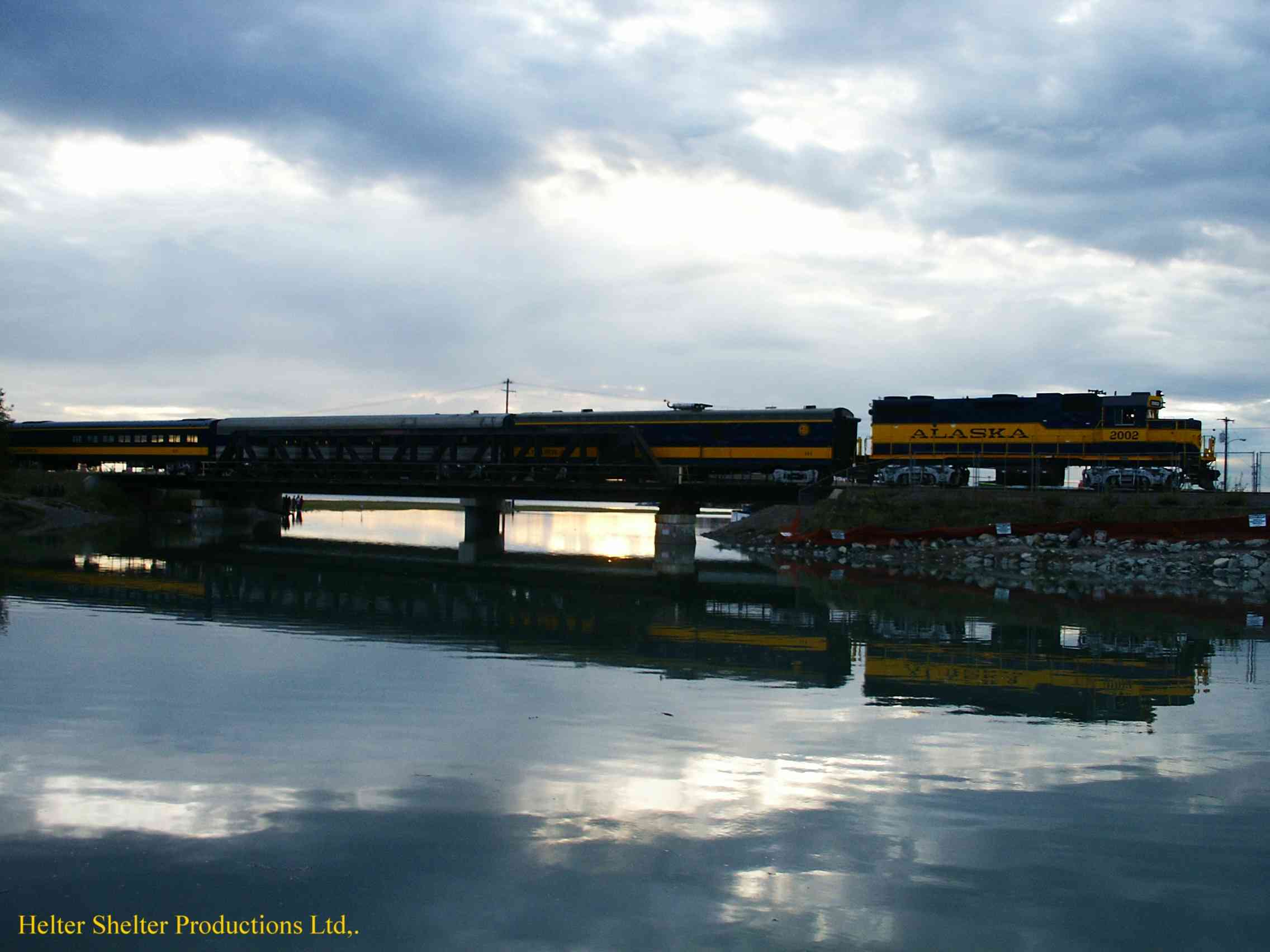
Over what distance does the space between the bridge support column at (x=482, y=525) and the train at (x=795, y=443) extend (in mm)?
2162

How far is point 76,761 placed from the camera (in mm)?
10422

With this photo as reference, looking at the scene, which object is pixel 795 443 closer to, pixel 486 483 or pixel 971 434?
pixel 971 434

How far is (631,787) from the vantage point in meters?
9.90

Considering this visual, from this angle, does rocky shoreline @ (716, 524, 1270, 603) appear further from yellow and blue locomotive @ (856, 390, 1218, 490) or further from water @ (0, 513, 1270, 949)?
water @ (0, 513, 1270, 949)

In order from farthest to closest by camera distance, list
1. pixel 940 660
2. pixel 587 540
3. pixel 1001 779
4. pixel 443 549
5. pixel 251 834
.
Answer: pixel 587 540 → pixel 443 549 → pixel 940 660 → pixel 1001 779 → pixel 251 834

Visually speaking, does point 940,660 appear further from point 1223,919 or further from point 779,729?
point 1223,919

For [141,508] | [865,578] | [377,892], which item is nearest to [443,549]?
[865,578]

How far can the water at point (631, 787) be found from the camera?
281 inches

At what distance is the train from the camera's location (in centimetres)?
4244

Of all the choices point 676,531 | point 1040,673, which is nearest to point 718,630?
point 1040,673

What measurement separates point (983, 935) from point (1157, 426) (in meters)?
40.7

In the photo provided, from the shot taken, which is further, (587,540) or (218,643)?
(587,540)

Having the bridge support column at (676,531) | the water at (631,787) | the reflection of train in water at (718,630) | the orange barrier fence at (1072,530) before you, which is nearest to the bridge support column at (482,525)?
the bridge support column at (676,531)

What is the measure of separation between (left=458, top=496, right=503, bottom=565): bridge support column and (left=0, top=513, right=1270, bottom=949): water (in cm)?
3296
